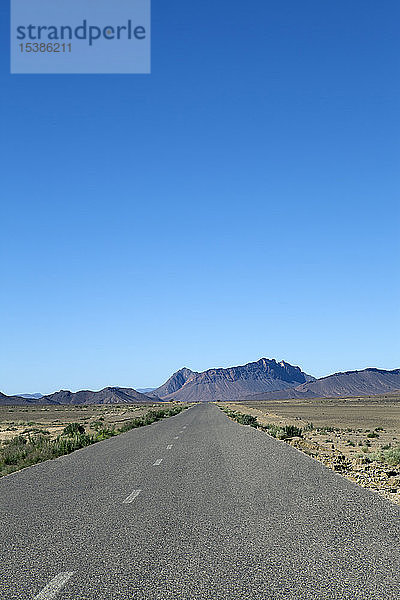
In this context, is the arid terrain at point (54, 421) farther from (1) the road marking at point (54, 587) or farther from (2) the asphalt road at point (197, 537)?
(1) the road marking at point (54, 587)

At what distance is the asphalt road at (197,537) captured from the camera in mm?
5656

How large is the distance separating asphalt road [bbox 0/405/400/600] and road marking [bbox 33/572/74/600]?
1 cm

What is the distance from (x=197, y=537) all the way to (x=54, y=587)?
7.98 feet

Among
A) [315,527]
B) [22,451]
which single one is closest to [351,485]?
[315,527]

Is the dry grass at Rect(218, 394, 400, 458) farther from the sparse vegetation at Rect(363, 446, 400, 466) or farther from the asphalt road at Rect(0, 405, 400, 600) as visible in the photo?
the asphalt road at Rect(0, 405, 400, 600)

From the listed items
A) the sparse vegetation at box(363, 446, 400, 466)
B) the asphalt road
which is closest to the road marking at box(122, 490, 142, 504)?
the asphalt road

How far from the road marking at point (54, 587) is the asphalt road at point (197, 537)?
0.01 meters

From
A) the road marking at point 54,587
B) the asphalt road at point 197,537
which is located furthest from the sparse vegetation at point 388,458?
the road marking at point 54,587

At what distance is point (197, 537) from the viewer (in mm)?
7684

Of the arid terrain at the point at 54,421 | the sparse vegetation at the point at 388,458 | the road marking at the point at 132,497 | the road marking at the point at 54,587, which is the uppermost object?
the road marking at the point at 54,587

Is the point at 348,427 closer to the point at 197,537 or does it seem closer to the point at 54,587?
the point at 197,537

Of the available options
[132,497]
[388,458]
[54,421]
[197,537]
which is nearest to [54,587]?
[197,537]

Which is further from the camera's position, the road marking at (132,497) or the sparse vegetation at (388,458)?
the sparse vegetation at (388,458)

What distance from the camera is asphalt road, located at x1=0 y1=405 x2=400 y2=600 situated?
5.66 metres
